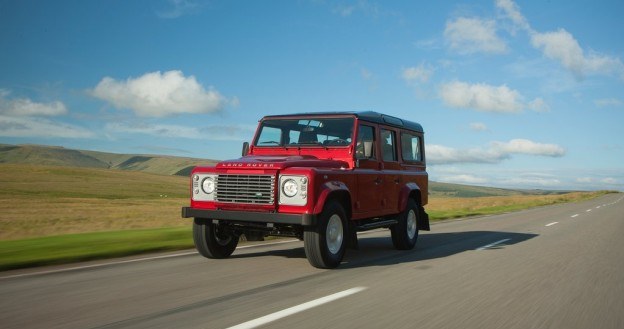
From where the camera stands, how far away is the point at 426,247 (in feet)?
→ 32.9

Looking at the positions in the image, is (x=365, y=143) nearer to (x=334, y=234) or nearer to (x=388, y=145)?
(x=334, y=234)

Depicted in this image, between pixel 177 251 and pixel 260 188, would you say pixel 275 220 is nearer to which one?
pixel 260 188

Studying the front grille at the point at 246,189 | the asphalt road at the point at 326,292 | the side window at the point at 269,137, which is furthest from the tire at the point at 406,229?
the front grille at the point at 246,189

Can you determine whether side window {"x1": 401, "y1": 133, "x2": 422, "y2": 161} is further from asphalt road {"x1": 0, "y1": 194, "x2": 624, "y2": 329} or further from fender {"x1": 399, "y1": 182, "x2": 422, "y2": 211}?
asphalt road {"x1": 0, "y1": 194, "x2": 624, "y2": 329}

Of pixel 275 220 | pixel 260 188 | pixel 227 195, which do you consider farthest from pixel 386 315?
pixel 227 195

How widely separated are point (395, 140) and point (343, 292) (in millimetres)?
4691

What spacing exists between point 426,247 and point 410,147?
6.52 ft

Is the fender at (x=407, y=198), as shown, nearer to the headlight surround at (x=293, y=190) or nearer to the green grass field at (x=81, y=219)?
the headlight surround at (x=293, y=190)

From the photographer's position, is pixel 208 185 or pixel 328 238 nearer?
pixel 328 238

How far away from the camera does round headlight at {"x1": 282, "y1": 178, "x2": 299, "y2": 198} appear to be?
675 cm

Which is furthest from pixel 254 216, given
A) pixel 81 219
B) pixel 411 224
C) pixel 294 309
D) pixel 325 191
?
pixel 81 219

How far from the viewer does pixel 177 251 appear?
365 inches

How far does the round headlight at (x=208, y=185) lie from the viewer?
294 inches

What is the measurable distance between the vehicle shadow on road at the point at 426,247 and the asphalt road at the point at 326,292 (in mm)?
76
